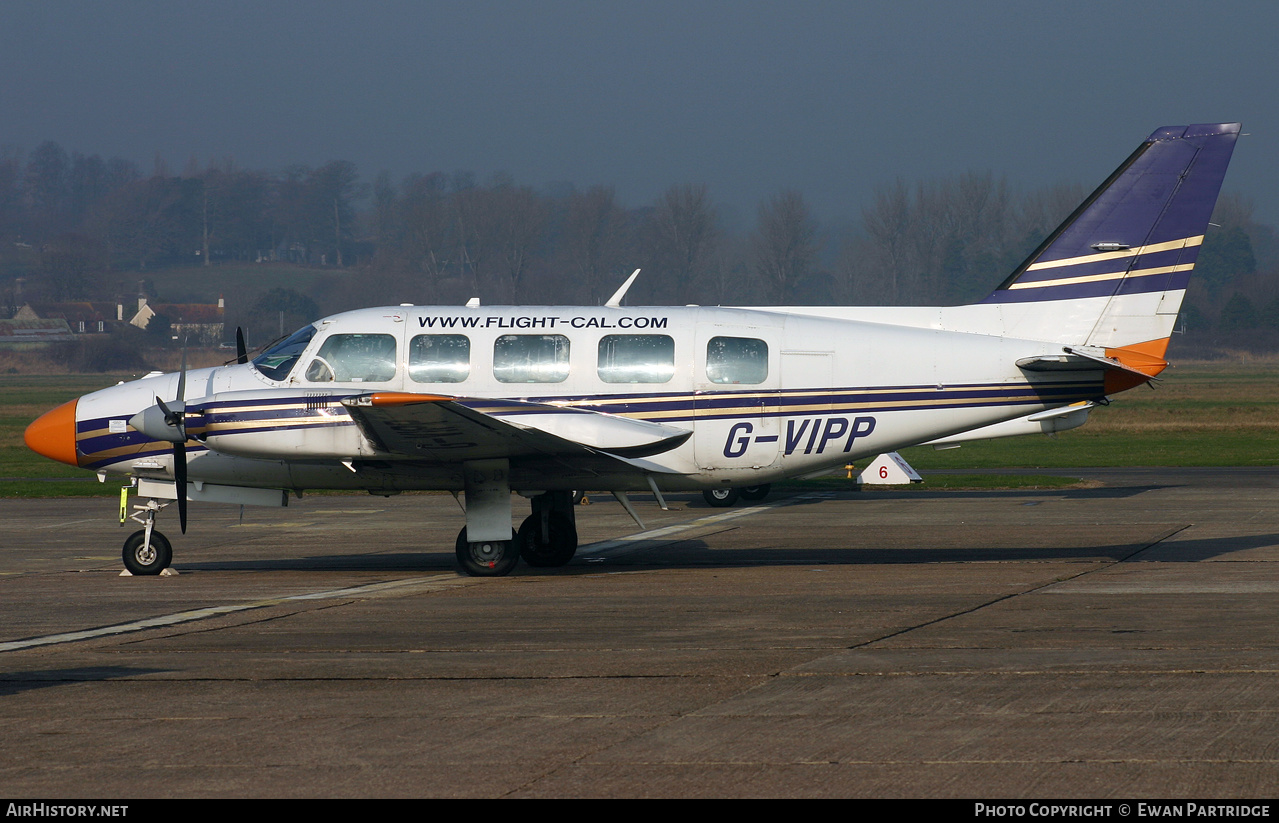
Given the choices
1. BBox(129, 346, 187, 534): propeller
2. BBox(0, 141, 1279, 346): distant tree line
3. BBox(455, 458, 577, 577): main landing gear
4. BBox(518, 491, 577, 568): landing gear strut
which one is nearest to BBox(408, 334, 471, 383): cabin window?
BBox(455, 458, 577, 577): main landing gear

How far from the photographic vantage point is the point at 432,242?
102125 mm

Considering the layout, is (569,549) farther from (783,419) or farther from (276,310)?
(276,310)

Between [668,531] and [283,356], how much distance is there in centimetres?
769

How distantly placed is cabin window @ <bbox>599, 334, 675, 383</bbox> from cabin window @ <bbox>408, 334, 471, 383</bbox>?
1.76 m

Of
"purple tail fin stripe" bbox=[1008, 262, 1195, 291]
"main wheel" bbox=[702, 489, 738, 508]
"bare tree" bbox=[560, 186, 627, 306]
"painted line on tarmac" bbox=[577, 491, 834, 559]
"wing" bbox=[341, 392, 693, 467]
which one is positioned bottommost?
"painted line on tarmac" bbox=[577, 491, 834, 559]

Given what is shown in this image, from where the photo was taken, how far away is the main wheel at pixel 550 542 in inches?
671

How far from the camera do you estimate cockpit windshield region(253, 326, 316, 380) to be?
636 inches

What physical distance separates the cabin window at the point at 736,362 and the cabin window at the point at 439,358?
3086 millimetres

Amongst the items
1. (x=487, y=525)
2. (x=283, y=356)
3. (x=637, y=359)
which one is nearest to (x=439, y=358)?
(x=283, y=356)

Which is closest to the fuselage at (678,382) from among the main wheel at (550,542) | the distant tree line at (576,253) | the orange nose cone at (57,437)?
the orange nose cone at (57,437)

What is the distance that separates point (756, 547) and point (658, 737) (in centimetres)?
1109

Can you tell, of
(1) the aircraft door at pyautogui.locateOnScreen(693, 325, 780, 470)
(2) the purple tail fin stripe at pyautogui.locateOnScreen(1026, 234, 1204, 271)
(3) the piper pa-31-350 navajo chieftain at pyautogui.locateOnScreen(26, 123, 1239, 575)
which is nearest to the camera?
(3) the piper pa-31-350 navajo chieftain at pyautogui.locateOnScreen(26, 123, 1239, 575)

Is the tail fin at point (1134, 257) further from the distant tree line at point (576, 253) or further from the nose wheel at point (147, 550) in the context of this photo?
the distant tree line at point (576, 253)

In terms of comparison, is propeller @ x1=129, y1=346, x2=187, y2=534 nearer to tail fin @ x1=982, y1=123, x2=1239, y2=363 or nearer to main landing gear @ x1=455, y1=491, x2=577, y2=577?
main landing gear @ x1=455, y1=491, x2=577, y2=577
